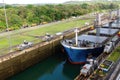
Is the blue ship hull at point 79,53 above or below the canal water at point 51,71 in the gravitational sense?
above

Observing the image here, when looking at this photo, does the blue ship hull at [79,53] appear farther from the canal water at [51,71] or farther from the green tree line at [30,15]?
the green tree line at [30,15]

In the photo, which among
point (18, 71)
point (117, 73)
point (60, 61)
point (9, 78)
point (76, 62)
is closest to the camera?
point (117, 73)

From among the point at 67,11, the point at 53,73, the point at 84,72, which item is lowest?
the point at 53,73

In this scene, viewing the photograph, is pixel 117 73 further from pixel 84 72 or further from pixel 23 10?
pixel 23 10

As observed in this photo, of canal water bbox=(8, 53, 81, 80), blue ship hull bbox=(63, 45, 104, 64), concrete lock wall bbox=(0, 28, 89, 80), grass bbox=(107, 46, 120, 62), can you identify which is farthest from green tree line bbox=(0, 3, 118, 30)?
grass bbox=(107, 46, 120, 62)

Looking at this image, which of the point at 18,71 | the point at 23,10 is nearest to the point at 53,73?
the point at 18,71

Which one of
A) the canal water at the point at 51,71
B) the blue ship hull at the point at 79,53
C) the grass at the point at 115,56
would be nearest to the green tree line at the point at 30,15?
the canal water at the point at 51,71

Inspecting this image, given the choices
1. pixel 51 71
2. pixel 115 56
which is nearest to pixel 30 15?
pixel 51 71
